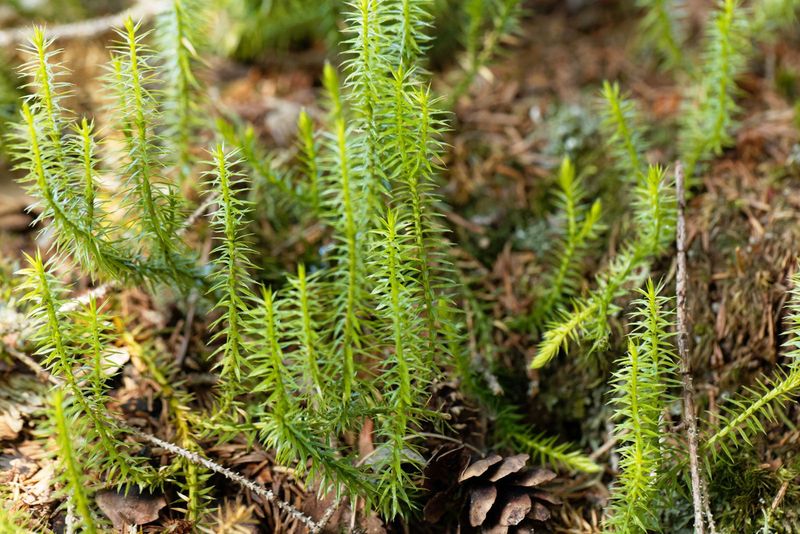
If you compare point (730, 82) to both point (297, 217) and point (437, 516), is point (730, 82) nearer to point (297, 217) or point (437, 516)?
point (297, 217)

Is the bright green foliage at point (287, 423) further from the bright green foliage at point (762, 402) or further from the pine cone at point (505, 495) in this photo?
the bright green foliage at point (762, 402)

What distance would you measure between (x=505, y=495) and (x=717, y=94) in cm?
156

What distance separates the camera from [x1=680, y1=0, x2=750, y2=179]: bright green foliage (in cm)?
221

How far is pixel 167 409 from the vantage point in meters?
Answer: 1.90

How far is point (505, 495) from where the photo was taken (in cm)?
173

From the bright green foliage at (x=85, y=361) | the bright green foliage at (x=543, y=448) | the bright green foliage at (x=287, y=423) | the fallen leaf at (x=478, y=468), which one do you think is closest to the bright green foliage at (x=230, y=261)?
the bright green foliage at (x=287, y=423)

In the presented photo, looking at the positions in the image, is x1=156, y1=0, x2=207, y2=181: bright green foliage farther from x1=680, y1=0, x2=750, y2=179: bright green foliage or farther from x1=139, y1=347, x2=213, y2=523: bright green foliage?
x1=680, y1=0, x2=750, y2=179: bright green foliage

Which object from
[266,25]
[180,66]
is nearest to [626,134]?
[180,66]

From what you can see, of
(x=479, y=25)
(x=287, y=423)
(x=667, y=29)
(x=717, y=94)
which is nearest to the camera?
(x=287, y=423)

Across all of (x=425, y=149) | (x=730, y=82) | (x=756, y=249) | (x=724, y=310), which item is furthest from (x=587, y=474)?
(x=730, y=82)

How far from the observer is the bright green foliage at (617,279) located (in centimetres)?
186

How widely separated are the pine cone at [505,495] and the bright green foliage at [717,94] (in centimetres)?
125

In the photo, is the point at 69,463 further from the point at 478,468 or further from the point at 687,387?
the point at 687,387

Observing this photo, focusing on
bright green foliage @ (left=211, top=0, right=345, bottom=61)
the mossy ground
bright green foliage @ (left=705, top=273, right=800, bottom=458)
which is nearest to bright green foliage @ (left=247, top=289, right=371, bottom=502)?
the mossy ground
